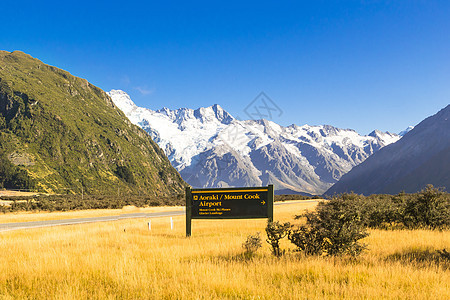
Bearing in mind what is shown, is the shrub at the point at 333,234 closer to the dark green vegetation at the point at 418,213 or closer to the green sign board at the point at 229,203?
the green sign board at the point at 229,203

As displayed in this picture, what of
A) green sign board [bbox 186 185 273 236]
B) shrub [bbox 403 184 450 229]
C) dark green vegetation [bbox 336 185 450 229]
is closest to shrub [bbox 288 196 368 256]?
green sign board [bbox 186 185 273 236]

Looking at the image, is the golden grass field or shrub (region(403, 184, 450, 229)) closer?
the golden grass field

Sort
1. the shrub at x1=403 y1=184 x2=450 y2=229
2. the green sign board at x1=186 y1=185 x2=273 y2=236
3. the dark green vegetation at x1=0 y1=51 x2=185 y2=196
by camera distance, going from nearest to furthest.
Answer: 1. the green sign board at x1=186 y1=185 x2=273 y2=236
2. the shrub at x1=403 y1=184 x2=450 y2=229
3. the dark green vegetation at x1=0 y1=51 x2=185 y2=196

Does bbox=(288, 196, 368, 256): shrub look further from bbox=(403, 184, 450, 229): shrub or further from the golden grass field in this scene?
bbox=(403, 184, 450, 229): shrub

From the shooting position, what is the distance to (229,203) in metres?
15.5

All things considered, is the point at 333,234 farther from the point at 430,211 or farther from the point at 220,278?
the point at 430,211

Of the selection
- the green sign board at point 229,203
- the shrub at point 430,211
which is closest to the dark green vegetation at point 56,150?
the green sign board at point 229,203

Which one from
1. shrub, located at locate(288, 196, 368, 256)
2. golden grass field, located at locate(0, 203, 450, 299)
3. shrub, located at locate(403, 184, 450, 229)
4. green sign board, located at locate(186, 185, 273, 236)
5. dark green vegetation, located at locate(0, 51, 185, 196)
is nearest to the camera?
golden grass field, located at locate(0, 203, 450, 299)

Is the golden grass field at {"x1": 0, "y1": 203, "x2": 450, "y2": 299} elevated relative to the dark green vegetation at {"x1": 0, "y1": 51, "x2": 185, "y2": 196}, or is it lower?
lower

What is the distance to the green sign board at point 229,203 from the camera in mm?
15273

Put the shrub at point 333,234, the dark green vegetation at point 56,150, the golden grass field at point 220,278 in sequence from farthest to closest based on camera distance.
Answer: the dark green vegetation at point 56,150 < the shrub at point 333,234 < the golden grass field at point 220,278

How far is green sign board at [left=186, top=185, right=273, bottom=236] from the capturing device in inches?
601

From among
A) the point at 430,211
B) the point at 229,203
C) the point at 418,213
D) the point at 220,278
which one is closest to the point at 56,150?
the point at 229,203

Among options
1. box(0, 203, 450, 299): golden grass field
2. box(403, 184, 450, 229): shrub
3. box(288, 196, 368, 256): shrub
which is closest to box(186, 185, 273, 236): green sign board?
box(288, 196, 368, 256): shrub
